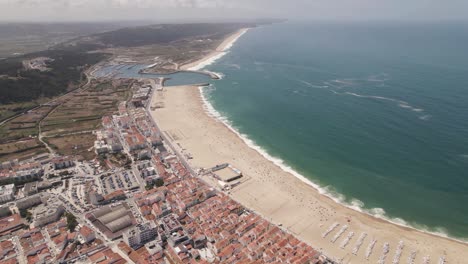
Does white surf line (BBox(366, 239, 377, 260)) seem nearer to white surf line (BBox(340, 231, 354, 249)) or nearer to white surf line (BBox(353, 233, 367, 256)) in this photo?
white surf line (BBox(353, 233, 367, 256))

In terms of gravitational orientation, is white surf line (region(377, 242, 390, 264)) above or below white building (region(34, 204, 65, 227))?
below

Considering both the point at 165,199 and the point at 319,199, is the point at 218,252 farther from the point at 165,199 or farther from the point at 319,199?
the point at 319,199

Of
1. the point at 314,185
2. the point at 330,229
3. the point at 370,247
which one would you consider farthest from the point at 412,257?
the point at 314,185

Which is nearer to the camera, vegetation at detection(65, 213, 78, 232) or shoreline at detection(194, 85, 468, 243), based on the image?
vegetation at detection(65, 213, 78, 232)

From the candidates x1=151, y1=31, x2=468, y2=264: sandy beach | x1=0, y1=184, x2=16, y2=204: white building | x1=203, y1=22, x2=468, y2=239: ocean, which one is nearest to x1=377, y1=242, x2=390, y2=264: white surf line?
x1=151, y1=31, x2=468, y2=264: sandy beach

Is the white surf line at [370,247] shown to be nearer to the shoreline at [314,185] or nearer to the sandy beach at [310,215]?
the sandy beach at [310,215]

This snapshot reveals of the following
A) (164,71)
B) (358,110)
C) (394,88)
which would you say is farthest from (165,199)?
(164,71)
